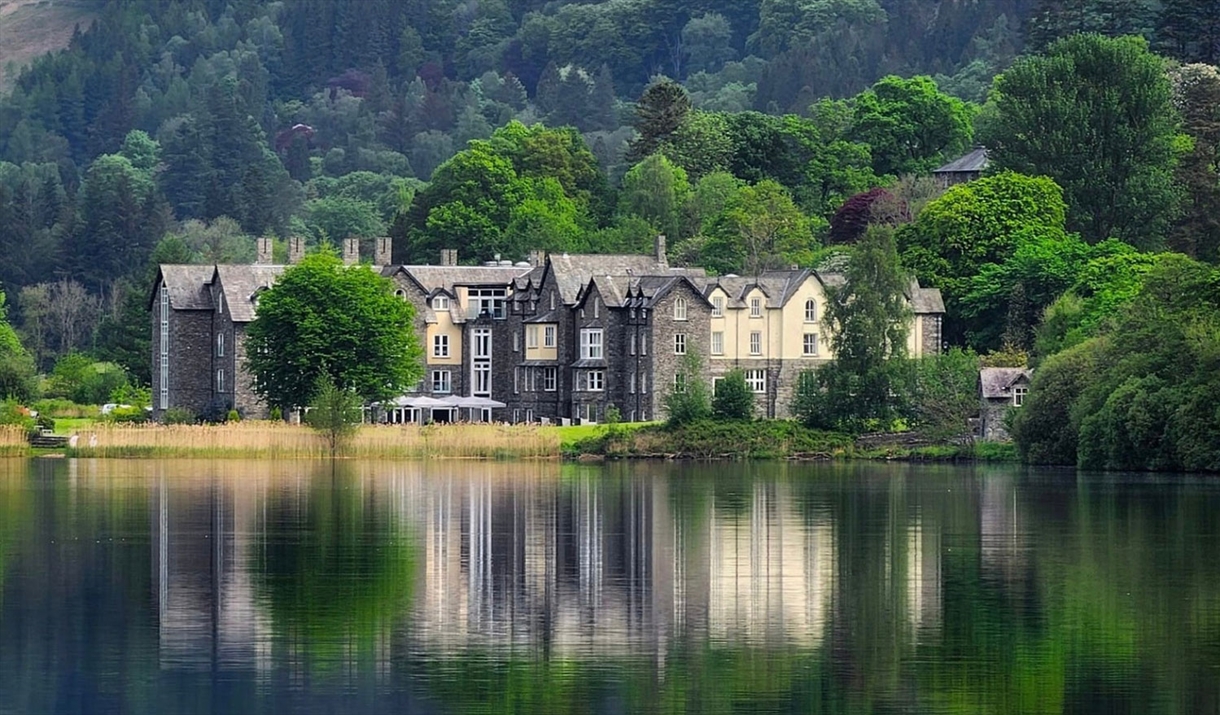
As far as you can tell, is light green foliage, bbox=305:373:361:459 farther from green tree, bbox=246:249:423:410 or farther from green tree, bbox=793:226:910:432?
green tree, bbox=793:226:910:432

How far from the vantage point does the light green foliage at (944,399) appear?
3674 inches

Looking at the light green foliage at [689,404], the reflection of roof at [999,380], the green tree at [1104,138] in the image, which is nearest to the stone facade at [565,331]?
the light green foliage at [689,404]

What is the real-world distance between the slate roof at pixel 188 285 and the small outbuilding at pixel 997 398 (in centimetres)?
3538

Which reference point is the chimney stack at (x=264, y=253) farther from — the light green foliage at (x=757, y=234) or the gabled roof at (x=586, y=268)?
the light green foliage at (x=757, y=234)

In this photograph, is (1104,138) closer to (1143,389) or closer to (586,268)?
(586,268)

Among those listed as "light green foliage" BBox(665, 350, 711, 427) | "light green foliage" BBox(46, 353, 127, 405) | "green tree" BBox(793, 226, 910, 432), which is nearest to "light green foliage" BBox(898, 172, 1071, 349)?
"green tree" BBox(793, 226, 910, 432)

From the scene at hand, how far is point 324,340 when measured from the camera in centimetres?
9888

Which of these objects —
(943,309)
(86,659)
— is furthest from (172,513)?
(943,309)

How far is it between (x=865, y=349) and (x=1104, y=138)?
28.1 meters

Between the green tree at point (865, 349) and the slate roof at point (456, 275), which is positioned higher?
the slate roof at point (456, 275)

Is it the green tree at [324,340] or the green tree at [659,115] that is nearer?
the green tree at [324,340]

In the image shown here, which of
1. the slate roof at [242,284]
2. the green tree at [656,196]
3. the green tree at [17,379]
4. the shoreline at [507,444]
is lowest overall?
the shoreline at [507,444]

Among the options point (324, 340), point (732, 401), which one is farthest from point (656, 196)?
point (732, 401)

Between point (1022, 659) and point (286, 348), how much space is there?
69.2 metres
